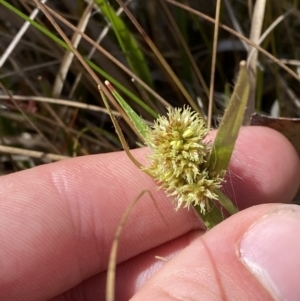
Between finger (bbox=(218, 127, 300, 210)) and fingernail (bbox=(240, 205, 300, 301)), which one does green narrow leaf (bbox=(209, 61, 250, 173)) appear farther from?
finger (bbox=(218, 127, 300, 210))

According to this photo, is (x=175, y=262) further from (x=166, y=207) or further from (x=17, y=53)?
(x=17, y=53)

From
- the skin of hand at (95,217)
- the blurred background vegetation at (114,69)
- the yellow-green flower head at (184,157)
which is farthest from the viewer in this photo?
the blurred background vegetation at (114,69)

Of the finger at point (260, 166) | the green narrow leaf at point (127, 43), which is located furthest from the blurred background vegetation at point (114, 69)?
the finger at point (260, 166)

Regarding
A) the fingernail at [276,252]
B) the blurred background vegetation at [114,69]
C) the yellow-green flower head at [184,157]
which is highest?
the blurred background vegetation at [114,69]

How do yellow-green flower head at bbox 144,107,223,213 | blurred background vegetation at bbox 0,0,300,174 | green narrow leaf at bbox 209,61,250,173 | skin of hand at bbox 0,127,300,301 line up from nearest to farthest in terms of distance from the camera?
1. green narrow leaf at bbox 209,61,250,173
2. yellow-green flower head at bbox 144,107,223,213
3. skin of hand at bbox 0,127,300,301
4. blurred background vegetation at bbox 0,0,300,174

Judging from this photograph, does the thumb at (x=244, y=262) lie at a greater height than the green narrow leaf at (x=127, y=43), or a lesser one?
lesser

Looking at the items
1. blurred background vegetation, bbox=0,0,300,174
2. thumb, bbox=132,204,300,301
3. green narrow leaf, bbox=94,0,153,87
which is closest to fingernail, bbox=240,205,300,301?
thumb, bbox=132,204,300,301

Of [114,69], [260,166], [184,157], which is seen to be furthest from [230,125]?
[114,69]

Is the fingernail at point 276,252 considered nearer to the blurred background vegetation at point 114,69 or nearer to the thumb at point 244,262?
the thumb at point 244,262
